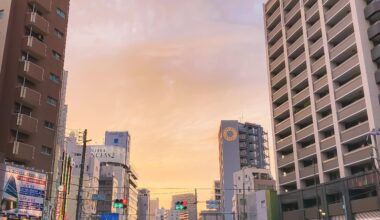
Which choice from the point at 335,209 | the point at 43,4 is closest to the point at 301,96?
the point at 335,209

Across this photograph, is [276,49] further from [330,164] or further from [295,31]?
[330,164]

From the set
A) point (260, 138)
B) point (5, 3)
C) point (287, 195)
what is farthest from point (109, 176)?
point (5, 3)

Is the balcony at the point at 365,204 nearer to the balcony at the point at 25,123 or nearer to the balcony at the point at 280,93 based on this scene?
the balcony at the point at 280,93

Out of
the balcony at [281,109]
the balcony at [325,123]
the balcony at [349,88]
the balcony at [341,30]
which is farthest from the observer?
the balcony at [281,109]

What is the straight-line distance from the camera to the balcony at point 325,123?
65.2 metres

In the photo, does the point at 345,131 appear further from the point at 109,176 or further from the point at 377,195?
the point at 109,176

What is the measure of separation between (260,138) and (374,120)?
12067cm

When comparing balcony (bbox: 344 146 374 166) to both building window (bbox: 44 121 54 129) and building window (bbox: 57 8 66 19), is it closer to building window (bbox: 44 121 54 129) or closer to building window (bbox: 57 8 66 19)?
building window (bbox: 44 121 54 129)

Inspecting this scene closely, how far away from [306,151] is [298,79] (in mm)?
12672

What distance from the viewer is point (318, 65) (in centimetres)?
6981

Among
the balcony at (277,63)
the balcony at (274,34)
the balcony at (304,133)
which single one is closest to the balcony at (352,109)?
the balcony at (304,133)

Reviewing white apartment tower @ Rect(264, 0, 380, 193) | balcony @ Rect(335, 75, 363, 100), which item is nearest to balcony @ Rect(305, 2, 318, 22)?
white apartment tower @ Rect(264, 0, 380, 193)

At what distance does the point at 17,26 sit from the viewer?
50.9 metres

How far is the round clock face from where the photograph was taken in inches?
6388
